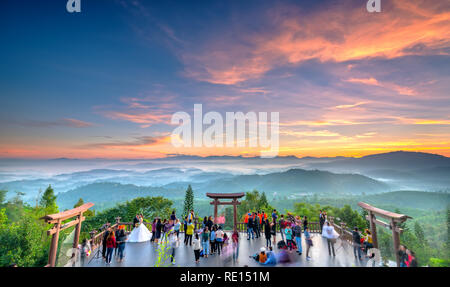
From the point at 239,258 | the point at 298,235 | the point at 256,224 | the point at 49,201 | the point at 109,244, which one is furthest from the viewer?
the point at 49,201

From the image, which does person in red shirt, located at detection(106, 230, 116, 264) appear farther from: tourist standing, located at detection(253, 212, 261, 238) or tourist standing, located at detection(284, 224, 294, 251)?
tourist standing, located at detection(284, 224, 294, 251)

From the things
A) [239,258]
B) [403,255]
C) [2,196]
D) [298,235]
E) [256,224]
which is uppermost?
[403,255]

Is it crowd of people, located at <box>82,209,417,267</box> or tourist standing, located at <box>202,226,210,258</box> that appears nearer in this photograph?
crowd of people, located at <box>82,209,417,267</box>

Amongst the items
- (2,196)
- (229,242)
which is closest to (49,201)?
(2,196)

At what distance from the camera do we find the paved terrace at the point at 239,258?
844 centimetres

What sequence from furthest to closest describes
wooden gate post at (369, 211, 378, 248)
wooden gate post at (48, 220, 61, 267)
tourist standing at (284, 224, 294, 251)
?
tourist standing at (284, 224, 294, 251) < wooden gate post at (369, 211, 378, 248) < wooden gate post at (48, 220, 61, 267)

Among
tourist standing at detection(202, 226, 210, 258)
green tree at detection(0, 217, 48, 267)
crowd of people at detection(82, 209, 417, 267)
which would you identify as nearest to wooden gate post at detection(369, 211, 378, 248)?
crowd of people at detection(82, 209, 417, 267)

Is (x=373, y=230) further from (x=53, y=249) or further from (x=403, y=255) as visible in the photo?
(x=53, y=249)

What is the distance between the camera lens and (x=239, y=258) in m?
9.00

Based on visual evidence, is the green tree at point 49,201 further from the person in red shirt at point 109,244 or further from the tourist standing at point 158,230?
the person in red shirt at point 109,244

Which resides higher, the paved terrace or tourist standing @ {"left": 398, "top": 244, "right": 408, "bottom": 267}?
tourist standing @ {"left": 398, "top": 244, "right": 408, "bottom": 267}

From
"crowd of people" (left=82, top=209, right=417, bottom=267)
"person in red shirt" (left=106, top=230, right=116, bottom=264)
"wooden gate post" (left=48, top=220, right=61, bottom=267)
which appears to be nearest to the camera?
"wooden gate post" (left=48, top=220, right=61, bottom=267)

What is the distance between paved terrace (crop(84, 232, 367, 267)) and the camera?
844 cm

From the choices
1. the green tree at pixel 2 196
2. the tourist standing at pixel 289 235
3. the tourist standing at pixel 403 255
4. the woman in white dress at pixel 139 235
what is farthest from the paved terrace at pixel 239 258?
the green tree at pixel 2 196
